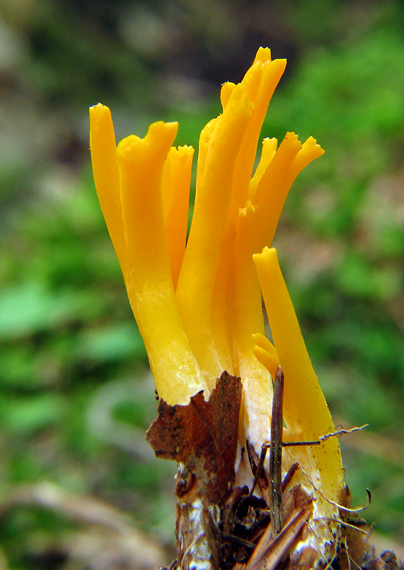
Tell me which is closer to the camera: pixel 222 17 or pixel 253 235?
pixel 253 235

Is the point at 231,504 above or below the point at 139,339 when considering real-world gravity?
below

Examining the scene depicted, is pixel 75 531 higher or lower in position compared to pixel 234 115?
lower

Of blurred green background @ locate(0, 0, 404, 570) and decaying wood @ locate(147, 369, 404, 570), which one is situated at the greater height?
blurred green background @ locate(0, 0, 404, 570)

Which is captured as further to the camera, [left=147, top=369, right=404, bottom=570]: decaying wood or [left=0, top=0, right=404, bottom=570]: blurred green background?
[left=0, top=0, right=404, bottom=570]: blurred green background

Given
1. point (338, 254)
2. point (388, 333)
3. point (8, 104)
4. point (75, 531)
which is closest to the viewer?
point (75, 531)

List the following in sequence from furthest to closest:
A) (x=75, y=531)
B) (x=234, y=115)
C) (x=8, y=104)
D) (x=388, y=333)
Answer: (x=8, y=104), (x=388, y=333), (x=75, y=531), (x=234, y=115)

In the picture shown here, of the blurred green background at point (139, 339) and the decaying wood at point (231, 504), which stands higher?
the blurred green background at point (139, 339)

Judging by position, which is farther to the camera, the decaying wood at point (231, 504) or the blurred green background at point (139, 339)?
the blurred green background at point (139, 339)

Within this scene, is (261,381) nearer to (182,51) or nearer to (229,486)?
(229,486)

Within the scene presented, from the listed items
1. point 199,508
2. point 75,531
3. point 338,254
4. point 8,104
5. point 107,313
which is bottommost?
point 199,508

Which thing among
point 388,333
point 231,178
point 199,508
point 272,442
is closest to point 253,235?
point 231,178

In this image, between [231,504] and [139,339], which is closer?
[231,504]
